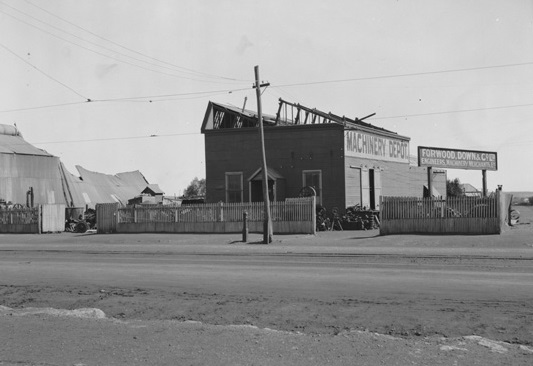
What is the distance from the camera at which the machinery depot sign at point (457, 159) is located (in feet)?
101

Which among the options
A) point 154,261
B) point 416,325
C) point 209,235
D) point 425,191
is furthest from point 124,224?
point 416,325

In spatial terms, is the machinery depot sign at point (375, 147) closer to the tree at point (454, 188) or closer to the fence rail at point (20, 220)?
the tree at point (454, 188)

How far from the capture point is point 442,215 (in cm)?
2772

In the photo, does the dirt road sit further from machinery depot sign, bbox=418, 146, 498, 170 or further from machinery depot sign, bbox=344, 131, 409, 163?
machinery depot sign, bbox=344, 131, 409, 163

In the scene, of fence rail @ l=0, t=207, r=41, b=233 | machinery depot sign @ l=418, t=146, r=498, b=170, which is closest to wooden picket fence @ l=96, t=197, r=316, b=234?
machinery depot sign @ l=418, t=146, r=498, b=170

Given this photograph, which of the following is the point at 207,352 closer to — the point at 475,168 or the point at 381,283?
the point at 381,283

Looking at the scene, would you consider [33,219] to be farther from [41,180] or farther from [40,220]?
[41,180]

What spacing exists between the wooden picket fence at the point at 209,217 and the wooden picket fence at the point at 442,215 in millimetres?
4337

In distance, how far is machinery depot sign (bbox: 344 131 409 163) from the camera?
38.5m

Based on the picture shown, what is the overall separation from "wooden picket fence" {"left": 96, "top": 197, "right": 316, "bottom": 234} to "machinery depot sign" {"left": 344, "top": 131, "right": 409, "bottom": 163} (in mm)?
7777

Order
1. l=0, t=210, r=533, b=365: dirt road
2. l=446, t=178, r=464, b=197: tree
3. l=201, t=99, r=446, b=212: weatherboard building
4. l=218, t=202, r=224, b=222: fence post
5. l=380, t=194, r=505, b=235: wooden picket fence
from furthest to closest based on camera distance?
1. l=446, t=178, r=464, b=197: tree
2. l=201, t=99, r=446, b=212: weatherboard building
3. l=218, t=202, r=224, b=222: fence post
4. l=380, t=194, r=505, b=235: wooden picket fence
5. l=0, t=210, r=533, b=365: dirt road

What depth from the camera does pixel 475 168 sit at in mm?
32562

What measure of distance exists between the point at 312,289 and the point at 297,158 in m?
27.1

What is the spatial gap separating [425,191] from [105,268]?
3734 centimetres
